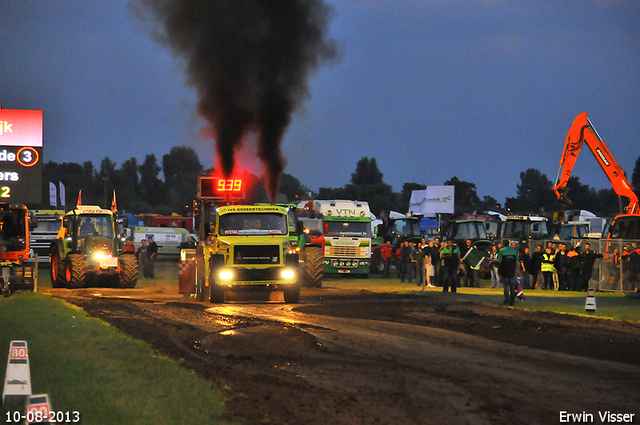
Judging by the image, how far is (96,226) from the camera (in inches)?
1086

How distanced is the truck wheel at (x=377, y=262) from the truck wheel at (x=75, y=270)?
16688 millimetres

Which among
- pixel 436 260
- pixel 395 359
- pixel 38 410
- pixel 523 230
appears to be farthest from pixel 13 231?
pixel 38 410

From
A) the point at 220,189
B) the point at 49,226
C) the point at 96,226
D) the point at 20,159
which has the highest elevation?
the point at 20,159

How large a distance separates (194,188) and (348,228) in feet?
265

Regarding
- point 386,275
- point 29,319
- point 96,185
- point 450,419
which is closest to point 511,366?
point 450,419

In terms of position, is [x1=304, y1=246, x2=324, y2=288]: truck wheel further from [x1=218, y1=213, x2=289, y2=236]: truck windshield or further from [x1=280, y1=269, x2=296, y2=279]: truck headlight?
[x1=280, y1=269, x2=296, y2=279]: truck headlight

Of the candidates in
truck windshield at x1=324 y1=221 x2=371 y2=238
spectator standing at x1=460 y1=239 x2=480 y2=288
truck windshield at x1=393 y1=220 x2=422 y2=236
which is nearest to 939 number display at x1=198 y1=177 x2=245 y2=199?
spectator standing at x1=460 y1=239 x2=480 y2=288

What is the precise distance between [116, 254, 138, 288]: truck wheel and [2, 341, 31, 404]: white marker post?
66.7ft

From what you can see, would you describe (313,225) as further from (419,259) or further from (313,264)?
(313,264)

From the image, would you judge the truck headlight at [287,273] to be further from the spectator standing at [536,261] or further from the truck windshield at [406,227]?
the truck windshield at [406,227]

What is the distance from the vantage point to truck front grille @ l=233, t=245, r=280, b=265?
20.1 m

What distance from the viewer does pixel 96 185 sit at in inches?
5871

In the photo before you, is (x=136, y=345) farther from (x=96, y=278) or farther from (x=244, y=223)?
(x=96, y=278)

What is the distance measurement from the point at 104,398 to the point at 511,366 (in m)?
5.99
